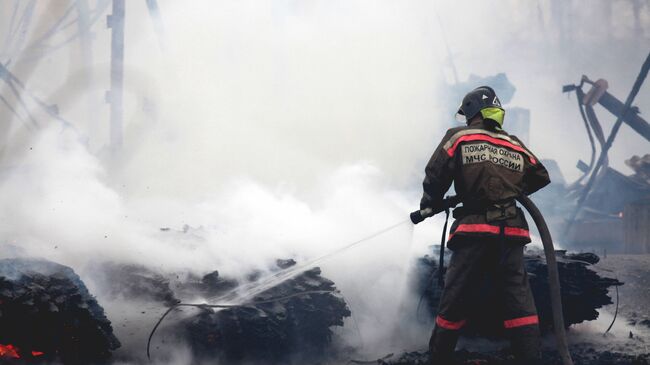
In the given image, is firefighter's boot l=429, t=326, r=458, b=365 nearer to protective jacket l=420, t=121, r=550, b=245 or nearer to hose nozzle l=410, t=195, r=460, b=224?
protective jacket l=420, t=121, r=550, b=245

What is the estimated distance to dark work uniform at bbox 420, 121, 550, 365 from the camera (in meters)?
3.04

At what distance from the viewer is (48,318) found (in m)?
3.40

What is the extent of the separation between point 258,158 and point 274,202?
9.60 meters

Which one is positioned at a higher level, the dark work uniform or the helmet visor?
the helmet visor

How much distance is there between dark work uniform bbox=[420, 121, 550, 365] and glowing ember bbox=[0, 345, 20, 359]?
2.68 metres

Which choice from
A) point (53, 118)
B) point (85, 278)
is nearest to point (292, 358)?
point (85, 278)

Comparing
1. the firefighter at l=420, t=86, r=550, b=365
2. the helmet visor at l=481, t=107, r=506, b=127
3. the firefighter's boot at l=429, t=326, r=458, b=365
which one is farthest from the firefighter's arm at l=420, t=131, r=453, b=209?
the firefighter's boot at l=429, t=326, r=458, b=365

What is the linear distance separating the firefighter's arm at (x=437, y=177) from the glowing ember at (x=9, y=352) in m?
2.81

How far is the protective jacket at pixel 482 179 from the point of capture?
310 centimetres

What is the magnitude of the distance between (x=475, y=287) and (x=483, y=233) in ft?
1.10

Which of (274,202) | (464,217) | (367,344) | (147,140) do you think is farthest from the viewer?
(147,140)

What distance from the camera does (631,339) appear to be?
511 centimetres

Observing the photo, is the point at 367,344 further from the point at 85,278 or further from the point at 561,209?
the point at 561,209

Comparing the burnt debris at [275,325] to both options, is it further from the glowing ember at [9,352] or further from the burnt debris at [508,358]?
the glowing ember at [9,352]
